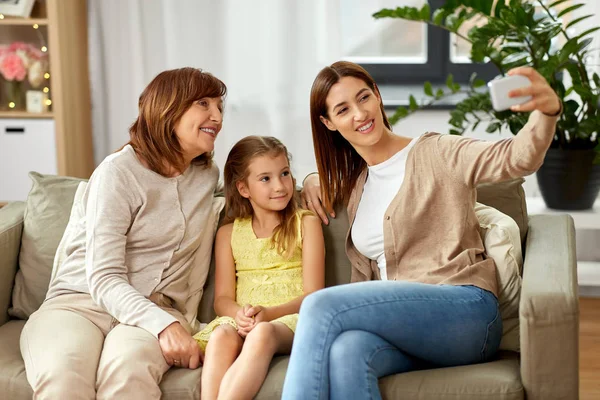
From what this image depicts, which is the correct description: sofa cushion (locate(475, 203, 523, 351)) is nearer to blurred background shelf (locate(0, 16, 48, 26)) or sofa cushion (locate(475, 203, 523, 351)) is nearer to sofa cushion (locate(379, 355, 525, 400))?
sofa cushion (locate(379, 355, 525, 400))

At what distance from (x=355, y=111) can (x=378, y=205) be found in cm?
23

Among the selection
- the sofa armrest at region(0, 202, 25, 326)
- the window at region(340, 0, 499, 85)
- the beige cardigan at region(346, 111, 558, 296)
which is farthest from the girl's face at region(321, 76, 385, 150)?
the window at region(340, 0, 499, 85)

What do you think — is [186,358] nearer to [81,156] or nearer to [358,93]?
[358,93]

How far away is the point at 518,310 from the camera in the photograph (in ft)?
6.59

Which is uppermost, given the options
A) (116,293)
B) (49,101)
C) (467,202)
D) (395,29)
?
(395,29)

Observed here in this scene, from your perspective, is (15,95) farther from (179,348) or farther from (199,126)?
(179,348)

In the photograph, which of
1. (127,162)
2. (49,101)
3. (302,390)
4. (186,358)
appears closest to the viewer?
(302,390)

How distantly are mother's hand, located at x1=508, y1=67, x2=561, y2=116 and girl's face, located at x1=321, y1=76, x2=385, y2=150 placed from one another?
451 mm

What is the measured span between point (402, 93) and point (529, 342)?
216 cm

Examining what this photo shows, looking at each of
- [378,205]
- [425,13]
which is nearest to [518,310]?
[378,205]

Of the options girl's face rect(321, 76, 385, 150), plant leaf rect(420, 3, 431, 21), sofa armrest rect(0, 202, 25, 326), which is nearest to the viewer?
girl's face rect(321, 76, 385, 150)

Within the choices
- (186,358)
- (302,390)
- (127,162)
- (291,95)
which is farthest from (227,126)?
(302,390)

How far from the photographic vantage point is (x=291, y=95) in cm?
366

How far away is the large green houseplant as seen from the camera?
285cm
